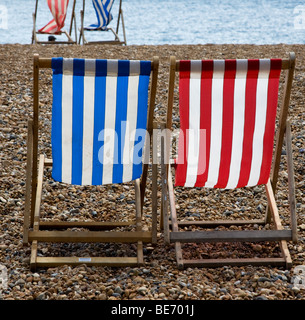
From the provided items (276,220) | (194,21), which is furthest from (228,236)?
(194,21)

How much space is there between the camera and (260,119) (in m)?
2.43

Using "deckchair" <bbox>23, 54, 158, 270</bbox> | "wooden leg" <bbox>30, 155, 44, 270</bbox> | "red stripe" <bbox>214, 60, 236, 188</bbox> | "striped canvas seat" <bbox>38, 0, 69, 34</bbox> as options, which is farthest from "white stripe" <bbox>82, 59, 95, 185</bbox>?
"striped canvas seat" <bbox>38, 0, 69, 34</bbox>

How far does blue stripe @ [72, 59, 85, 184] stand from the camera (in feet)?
7.54

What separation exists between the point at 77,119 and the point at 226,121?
26.1 inches

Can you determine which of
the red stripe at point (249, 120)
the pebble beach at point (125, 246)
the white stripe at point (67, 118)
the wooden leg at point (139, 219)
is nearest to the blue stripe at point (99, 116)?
the white stripe at point (67, 118)

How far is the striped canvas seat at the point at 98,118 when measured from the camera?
2.31 metres

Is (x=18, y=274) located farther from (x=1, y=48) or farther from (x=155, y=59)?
(x=1, y=48)

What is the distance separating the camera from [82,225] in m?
2.64

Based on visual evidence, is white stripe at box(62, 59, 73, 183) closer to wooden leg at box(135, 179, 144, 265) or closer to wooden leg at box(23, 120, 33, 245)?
wooden leg at box(23, 120, 33, 245)

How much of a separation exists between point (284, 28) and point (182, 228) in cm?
1201

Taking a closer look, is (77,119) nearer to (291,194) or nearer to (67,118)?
(67,118)

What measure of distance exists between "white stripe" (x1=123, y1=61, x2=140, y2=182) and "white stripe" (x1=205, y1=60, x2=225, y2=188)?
1.11ft

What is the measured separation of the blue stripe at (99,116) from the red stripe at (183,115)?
1.10ft
